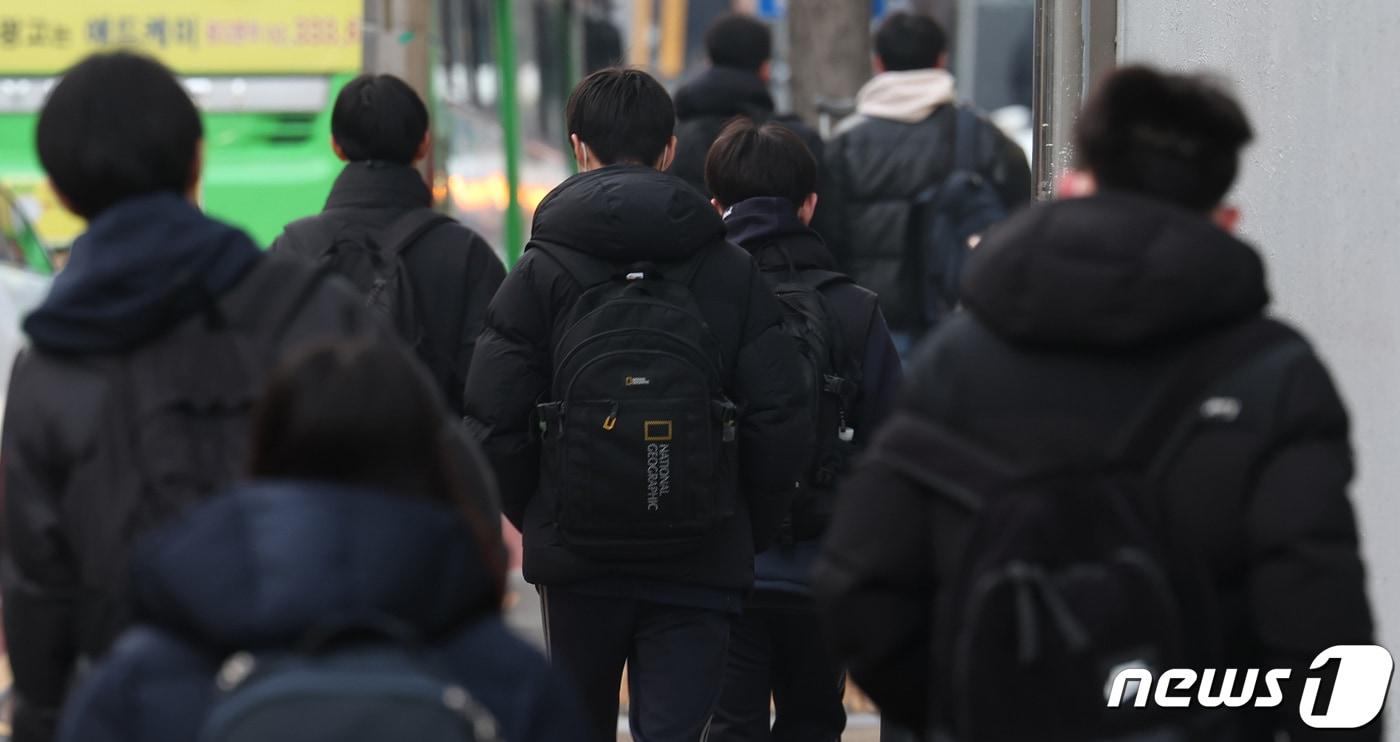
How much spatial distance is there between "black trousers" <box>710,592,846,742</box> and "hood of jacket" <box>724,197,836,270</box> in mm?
736

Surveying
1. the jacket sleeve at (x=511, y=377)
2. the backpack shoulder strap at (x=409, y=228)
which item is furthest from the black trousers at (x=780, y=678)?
the backpack shoulder strap at (x=409, y=228)

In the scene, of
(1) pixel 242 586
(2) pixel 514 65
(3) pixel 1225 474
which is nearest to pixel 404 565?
(1) pixel 242 586

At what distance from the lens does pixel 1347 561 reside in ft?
8.91

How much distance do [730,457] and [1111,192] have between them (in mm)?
1805

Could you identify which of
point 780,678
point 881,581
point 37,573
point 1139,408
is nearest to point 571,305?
point 780,678

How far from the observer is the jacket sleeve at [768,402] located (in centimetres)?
460

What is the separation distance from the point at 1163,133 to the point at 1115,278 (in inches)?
9.5

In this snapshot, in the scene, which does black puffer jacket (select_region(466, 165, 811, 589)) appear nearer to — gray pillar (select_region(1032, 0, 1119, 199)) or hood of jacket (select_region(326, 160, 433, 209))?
hood of jacket (select_region(326, 160, 433, 209))

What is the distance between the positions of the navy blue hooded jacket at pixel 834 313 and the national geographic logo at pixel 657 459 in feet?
2.32

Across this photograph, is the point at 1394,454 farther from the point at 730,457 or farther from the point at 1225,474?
the point at 1225,474

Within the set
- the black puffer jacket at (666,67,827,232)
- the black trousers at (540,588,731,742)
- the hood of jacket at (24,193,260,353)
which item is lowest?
the black trousers at (540,588,731,742)

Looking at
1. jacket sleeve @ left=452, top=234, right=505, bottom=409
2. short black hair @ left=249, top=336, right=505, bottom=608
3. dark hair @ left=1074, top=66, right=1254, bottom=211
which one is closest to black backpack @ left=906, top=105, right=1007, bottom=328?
jacket sleeve @ left=452, top=234, right=505, bottom=409

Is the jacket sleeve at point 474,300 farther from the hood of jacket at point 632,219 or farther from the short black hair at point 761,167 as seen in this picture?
the hood of jacket at point 632,219

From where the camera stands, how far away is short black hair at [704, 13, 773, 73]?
8172 mm
